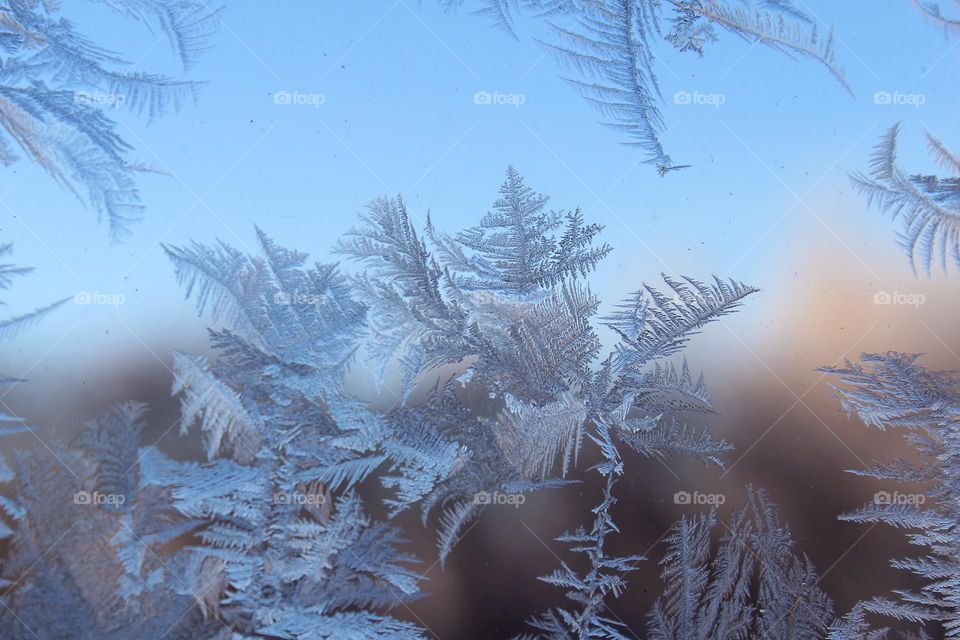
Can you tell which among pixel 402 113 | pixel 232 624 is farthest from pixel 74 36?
pixel 232 624

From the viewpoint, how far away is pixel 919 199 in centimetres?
126

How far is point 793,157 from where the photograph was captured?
1.28 m

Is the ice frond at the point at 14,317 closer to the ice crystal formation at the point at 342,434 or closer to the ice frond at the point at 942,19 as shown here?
the ice crystal formation at the point at 342,434

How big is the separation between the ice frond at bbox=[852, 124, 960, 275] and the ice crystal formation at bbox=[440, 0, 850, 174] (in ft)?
0.59

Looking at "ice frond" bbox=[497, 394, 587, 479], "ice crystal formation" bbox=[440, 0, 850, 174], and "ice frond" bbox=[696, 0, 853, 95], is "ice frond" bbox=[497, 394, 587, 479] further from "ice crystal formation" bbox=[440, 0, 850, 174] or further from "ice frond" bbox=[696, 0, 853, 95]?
"ice frond" bbox=[696, 0, 853, 95]

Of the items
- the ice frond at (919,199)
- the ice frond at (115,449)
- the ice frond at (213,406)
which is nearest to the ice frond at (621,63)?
the ice frond at (919,199)

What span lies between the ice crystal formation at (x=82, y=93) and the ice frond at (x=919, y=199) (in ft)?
4.36

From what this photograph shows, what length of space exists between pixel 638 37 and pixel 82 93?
103 cm

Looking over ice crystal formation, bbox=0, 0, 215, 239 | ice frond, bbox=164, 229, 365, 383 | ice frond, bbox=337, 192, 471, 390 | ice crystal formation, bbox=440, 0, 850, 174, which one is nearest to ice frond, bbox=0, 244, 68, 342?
ice crystal formation, bbox=0, 0, 215, 239

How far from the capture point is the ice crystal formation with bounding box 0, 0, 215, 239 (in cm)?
117

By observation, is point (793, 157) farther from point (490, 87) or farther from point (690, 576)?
point (690, 576)

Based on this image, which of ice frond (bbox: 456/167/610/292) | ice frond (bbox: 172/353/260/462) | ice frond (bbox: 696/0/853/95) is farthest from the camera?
ice frond (bbox: 696/0/853/95)

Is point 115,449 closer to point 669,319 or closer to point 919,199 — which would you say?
point 669,319

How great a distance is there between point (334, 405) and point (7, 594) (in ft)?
2.22
